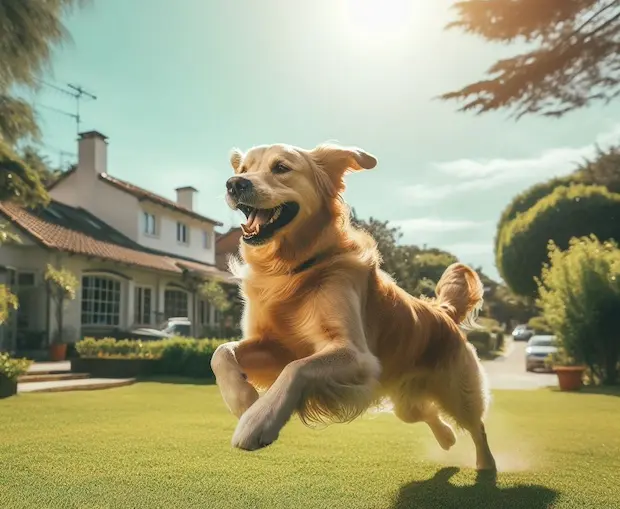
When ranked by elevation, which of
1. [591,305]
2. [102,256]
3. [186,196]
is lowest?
[591,305]

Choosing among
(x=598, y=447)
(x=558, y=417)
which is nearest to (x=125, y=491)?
(x=598, y=447)

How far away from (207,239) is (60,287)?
10.4 metres

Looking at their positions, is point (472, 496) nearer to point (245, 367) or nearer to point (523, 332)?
point (245, 367)

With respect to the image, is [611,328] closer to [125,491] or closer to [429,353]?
[429,353]

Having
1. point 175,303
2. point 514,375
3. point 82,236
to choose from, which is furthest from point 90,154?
point 514,375

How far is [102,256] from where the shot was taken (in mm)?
16531

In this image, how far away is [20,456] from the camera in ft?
13.5

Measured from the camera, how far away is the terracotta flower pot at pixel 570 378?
9389 millimetres

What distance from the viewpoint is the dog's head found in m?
2.42

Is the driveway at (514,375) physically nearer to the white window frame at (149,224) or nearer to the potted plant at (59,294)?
the potted plant at (59,294)

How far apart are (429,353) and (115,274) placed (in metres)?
16.1

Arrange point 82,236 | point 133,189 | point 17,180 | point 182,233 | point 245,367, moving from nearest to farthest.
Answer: point 245,367
point 17,180
point 82,236
point 133,189
point 182,233

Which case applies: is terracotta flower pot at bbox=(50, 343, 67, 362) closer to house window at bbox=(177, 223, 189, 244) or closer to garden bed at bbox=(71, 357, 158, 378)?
garden bed at bbox=(71, 357, 158, 378)

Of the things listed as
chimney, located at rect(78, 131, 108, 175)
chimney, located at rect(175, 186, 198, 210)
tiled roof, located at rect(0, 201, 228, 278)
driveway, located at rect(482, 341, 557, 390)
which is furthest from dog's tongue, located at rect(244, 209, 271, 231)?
chimney, located at rect(175, 186, 198, 210)
